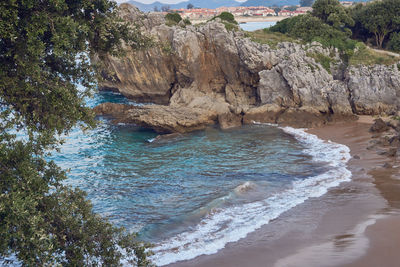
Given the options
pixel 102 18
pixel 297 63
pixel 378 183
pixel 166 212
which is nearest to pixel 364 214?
pixel 378 183

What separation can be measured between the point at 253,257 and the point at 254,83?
2526 cm

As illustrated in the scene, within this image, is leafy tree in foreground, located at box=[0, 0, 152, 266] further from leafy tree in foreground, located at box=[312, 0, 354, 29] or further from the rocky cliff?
leafy tree in foreground, located at box=[312, 0, 354, 29]

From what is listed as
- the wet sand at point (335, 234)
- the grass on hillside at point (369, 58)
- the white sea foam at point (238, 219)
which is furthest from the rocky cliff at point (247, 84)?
the wet sand at point (335, 234)

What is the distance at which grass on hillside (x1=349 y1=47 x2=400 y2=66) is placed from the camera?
3587 cm

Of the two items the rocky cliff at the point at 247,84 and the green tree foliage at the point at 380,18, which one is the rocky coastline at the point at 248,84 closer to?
the rocky cliff at the point at 247,84

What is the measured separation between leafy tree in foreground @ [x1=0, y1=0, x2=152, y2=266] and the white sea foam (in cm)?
430

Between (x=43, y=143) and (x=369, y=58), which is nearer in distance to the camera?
(x=43, y=143)

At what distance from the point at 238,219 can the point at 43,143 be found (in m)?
9.05

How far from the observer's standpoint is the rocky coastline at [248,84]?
100ft

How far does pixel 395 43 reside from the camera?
1793 inches

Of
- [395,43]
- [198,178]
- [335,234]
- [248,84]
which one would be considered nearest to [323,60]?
[248,84]

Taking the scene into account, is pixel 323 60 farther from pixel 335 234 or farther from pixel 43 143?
pixel 43 143

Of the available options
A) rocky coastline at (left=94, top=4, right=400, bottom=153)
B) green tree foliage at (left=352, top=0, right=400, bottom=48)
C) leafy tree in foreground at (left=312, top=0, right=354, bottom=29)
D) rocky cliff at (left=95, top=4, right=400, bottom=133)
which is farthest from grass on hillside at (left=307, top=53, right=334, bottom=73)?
green tree foliage at (left=352, top=0, right=400, bottom=48)

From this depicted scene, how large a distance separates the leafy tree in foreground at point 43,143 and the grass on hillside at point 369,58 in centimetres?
3201
